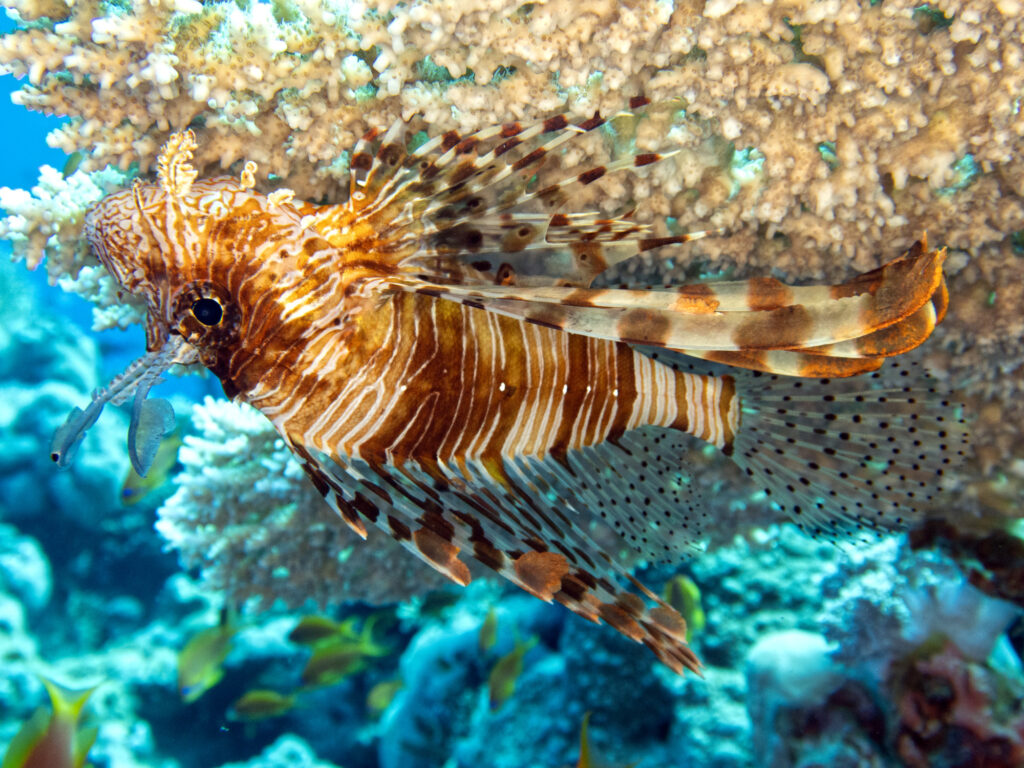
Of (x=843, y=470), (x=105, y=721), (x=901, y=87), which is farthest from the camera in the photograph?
(x=105, y=721)

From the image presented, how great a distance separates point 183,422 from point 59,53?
6.26 m

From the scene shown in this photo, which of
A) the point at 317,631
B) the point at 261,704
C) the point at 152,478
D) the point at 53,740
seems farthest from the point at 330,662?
the point at 152,478

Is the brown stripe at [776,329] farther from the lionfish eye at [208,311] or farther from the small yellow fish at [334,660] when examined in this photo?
the small yellow fish at [334,660]

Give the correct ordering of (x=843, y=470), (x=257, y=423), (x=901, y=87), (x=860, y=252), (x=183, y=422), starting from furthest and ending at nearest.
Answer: (x=183, y=422) → (x=257, y=423) → (x=860, y=252) → (x=843, y=470) → (x=901, y=87)

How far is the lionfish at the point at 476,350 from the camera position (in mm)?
1237

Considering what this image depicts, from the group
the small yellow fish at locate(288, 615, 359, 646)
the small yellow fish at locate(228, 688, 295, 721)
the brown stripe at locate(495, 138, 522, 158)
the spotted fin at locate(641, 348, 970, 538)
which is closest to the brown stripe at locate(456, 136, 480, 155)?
the brown stripe at locate(495, 138, 522, 158)

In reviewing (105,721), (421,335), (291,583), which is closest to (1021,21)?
(421,335)

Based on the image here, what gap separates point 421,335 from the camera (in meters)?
1.72

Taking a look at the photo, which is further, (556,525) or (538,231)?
(556,525)

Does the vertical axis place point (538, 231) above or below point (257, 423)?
above

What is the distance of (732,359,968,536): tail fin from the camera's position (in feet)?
6.67

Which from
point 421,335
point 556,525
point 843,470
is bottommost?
point 556,525

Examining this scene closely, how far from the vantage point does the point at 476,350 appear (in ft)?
5.84

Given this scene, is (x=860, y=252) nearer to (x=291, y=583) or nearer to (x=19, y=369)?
(x=291, y=583)
